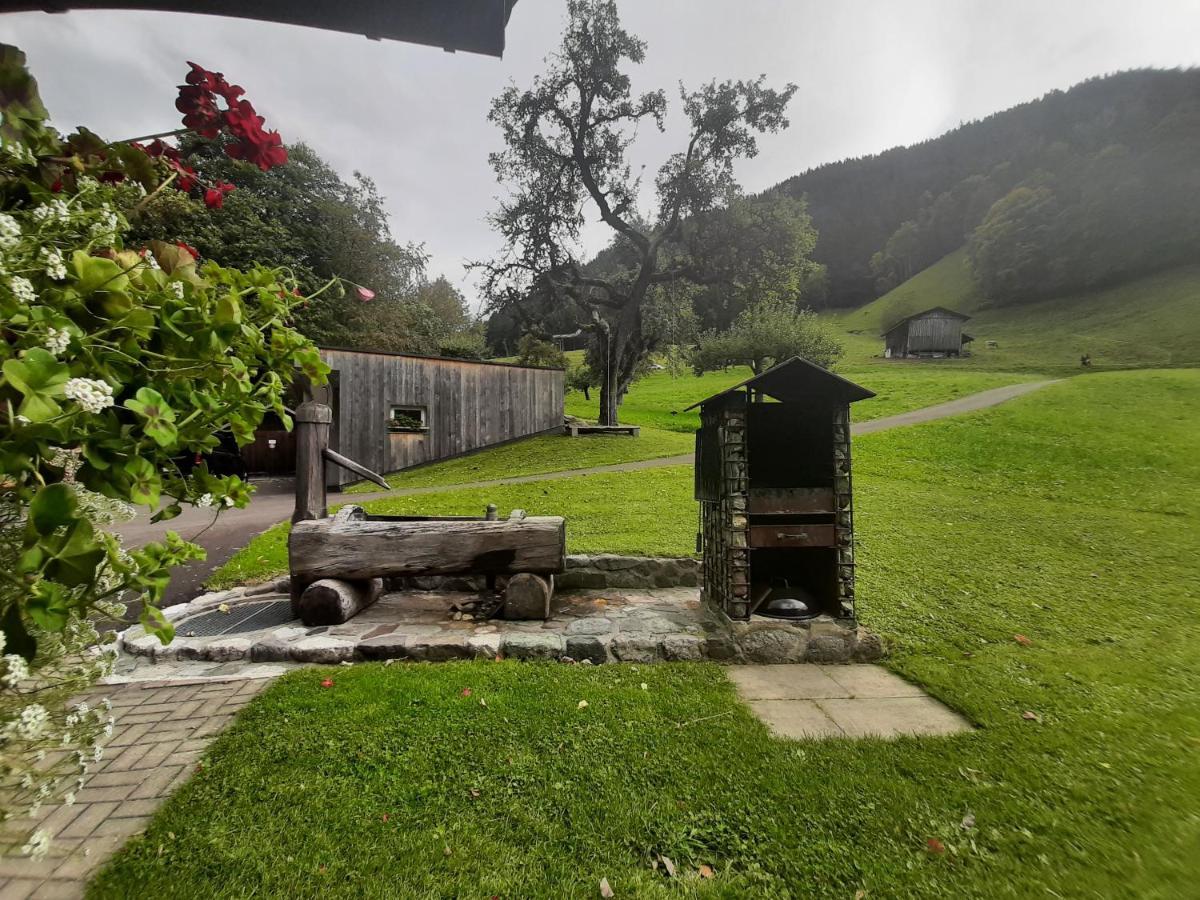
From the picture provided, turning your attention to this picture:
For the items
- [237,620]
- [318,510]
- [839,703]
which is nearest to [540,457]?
[318,510]

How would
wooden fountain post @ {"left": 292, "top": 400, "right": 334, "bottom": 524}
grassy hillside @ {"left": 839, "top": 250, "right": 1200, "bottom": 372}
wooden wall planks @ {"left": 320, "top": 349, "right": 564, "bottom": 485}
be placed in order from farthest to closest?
1. grassy hillside @ {"left": 839, "top": 250, "right": 1200, "bottom": 372}
2. wooden wall planks @ {"left": 320, "top": 349, "right": 564, "bottom": 485}
3. wooden fountain post @ {"left": 292, "top": 400, "right": 334, "bottom": 524}

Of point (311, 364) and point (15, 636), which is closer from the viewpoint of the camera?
point (15, 636)

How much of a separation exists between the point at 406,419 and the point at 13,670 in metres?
16.0

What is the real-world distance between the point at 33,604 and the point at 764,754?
3015mm

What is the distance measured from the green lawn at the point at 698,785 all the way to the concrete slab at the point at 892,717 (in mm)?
136

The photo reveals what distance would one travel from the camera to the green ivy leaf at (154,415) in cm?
64

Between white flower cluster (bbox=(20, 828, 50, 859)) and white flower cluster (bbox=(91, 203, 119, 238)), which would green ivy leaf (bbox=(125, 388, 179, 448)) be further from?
white flower cluster (bbox=(20, 828, 50, 859))

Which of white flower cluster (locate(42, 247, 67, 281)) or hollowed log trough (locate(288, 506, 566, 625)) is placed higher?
white flower cluster (locate(42, 247, 67, 281))

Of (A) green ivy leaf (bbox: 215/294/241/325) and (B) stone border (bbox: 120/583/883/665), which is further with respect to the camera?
(B) stone border (bbox: 120/583/883/665)

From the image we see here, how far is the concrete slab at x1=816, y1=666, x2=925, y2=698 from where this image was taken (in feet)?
11.1

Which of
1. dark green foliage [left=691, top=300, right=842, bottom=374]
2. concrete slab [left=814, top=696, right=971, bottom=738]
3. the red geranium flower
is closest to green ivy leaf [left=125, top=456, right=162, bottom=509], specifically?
the red geranium flower

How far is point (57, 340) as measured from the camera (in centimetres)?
61

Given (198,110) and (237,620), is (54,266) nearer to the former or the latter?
(198,110)

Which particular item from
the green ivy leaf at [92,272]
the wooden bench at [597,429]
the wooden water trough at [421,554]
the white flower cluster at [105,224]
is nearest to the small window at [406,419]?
the wooden bench at [597,429]
